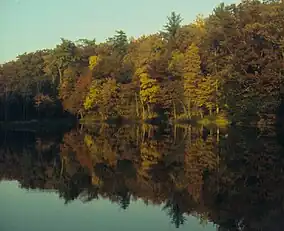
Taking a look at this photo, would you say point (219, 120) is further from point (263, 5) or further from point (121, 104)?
point (121, 104)

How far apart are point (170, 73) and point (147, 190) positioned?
50.6 m

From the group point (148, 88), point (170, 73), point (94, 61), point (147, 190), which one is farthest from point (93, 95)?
point (147, 190)

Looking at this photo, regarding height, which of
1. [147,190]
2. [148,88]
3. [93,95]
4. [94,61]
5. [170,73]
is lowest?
[147,190]

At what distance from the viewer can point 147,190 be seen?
16781mm

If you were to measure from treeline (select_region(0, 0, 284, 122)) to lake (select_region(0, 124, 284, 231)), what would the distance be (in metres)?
20.9

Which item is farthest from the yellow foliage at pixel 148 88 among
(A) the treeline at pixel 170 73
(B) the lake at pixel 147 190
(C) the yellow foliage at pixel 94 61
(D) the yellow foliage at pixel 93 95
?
(B) the lake at pixel 147 190

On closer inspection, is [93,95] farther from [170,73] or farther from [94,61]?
[170,73]

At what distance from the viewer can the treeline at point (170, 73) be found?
4775cm

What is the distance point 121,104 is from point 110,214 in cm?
6052

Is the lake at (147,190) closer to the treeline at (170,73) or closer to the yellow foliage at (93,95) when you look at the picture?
the treeline at (170,73)

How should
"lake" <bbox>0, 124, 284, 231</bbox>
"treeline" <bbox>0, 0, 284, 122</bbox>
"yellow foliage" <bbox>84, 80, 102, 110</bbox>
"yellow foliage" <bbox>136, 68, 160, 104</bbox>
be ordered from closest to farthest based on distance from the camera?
"lake" <bbox>0, 124, 284, 231</bbox>
"treeline" <bbox>0, 0, 284, 122</bbox>
"yellow foliage" <bbox>136, 68, 160, 104</bbox>
"yellow foliage" <bbox>84, 80, 102, 110</bbox>

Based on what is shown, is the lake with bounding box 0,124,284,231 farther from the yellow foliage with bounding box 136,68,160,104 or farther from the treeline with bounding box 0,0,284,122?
the yellow foliage with bounding box 136,68,160,104

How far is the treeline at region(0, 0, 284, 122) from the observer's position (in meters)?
47.8

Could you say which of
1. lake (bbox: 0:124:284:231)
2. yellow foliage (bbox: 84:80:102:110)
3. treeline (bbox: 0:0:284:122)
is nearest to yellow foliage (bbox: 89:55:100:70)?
treeline (bbox: 0:0:284:122)
